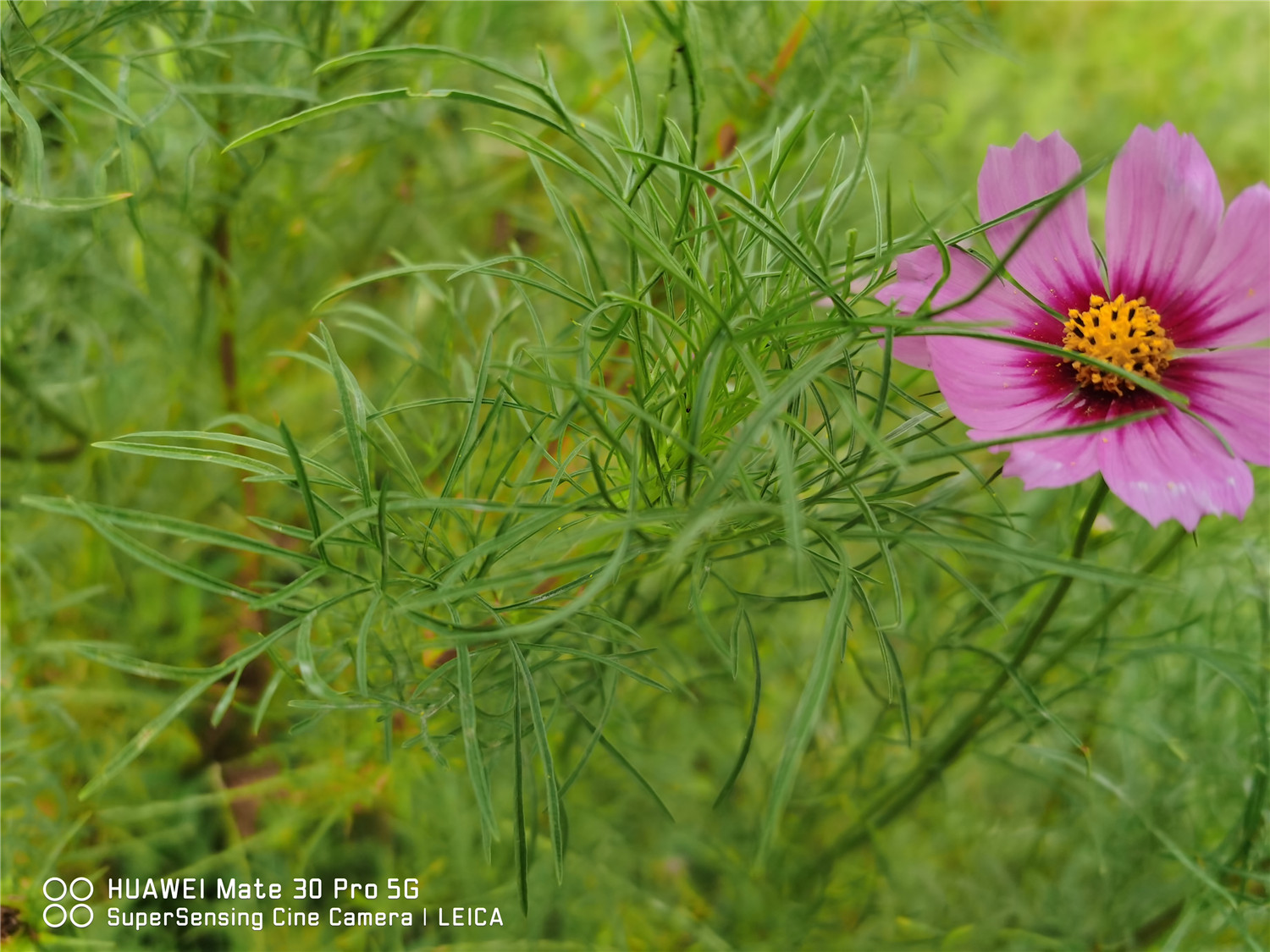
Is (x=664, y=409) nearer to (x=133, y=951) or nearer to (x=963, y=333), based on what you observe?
(x=963, y=333)

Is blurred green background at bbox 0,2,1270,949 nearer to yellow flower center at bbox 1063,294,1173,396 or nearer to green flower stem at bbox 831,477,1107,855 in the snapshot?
green flower stem at bbox 831,477,1107,855

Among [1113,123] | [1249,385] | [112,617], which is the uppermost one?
[1113,123]

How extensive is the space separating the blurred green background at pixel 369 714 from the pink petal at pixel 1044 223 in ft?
0.49

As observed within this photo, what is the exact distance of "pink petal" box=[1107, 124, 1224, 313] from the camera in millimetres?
404

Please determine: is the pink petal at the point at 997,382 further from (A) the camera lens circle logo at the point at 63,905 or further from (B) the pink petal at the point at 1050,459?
(A) the camera lens circle logo at the point at 63,905

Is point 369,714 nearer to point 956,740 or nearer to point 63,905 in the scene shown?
point 63,905

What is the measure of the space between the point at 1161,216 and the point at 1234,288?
0.14ft

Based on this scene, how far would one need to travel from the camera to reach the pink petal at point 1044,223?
1.25 ft

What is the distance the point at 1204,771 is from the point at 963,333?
1.42 feet

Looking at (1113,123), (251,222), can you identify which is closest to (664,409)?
(251,222)

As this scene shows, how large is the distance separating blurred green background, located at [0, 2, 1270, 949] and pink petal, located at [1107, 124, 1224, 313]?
0.15 metres

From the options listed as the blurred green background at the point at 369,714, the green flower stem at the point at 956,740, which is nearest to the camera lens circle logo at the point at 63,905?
the blurred green background at the point at 369,714

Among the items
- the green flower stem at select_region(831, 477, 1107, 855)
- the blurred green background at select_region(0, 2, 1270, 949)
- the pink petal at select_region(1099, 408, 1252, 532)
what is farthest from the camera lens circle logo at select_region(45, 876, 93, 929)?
the pink petal at select_region(1099, 408, 1252, 532)

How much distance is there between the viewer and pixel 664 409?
1.29 ft
